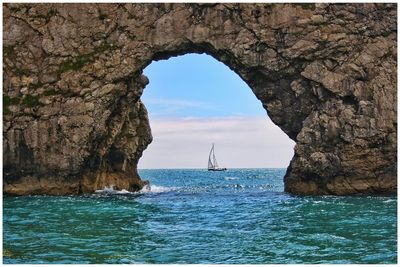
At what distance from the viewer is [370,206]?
38.2 meters

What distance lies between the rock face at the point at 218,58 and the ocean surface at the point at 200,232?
6.36m

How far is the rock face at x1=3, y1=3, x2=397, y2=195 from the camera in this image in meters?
46.9

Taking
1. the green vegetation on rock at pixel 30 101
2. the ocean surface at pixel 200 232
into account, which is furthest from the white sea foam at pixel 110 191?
the ocean surface at pixel 200 232

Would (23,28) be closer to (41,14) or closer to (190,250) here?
(41,14)

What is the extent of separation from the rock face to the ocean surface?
20.9 feet

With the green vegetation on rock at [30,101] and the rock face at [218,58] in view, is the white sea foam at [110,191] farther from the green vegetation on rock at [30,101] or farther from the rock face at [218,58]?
the green vegetation on rock at [30,101]

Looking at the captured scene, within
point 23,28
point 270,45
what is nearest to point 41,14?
point 23,28

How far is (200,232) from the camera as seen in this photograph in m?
27.3

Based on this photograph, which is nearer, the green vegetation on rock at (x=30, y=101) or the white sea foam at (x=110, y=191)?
the green vegetation on rock at (x=30, y=101)

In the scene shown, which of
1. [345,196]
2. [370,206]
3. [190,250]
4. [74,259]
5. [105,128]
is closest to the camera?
[74,259]

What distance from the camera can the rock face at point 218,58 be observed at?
4688 cm

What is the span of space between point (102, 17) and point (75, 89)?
22.4 feet

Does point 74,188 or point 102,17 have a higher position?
point 102,17

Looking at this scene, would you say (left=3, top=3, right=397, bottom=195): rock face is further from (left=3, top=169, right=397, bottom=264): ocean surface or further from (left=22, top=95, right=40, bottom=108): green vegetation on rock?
(left=3, top=169, right=397, bottom=264): ocean surface
